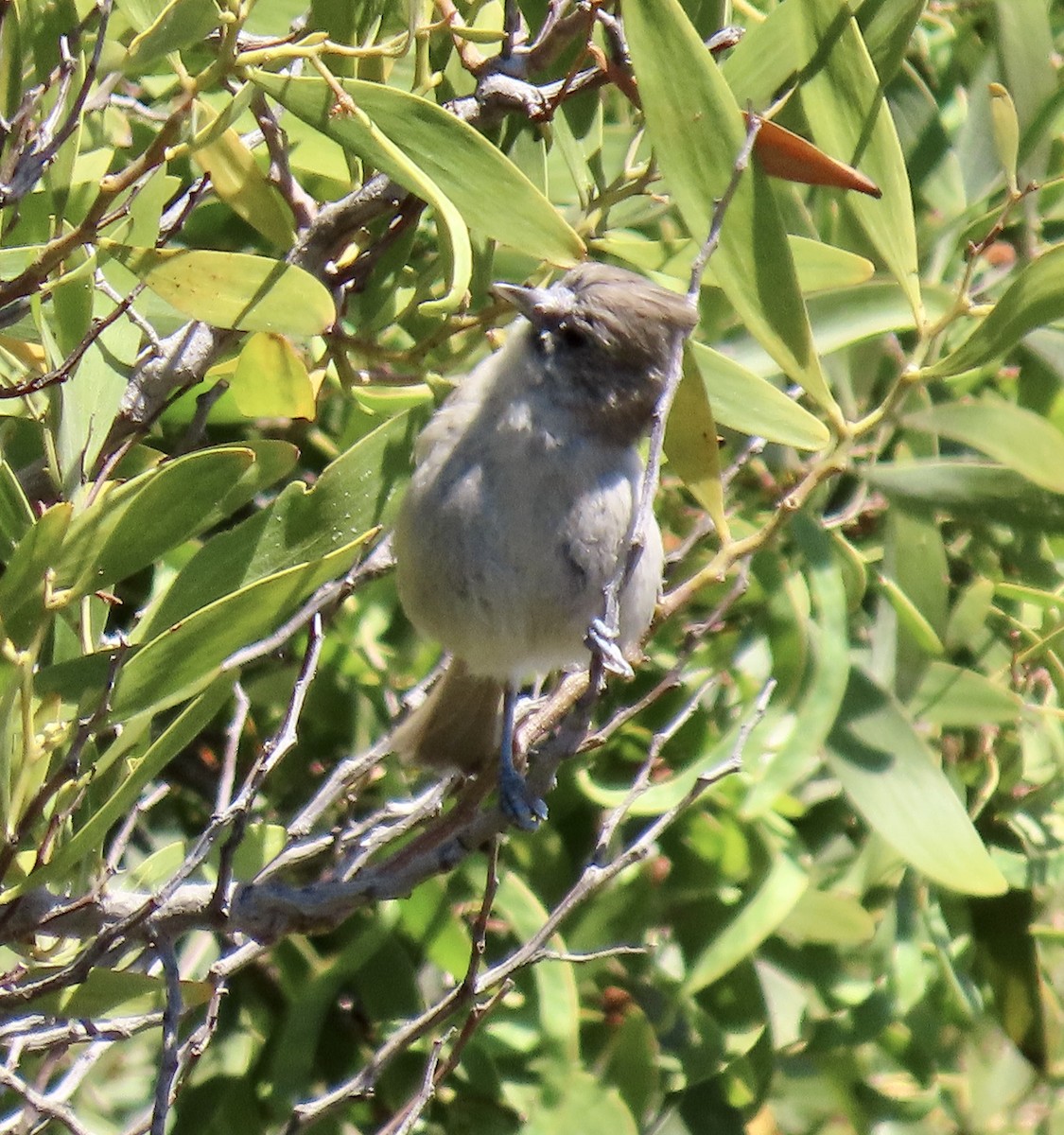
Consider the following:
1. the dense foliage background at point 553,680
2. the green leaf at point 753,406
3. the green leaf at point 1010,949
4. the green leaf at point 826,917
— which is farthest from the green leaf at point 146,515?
the green leaf at point 1010,949

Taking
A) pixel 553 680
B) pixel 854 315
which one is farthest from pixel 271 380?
pixel 553 680

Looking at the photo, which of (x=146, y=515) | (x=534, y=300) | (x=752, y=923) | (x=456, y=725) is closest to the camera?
(x=146, y=515)

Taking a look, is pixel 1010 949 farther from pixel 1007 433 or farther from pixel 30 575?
pixel 30 575

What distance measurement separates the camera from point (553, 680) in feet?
9.04

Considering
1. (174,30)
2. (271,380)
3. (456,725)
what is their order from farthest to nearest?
1. (456,725)
2. (271,380)
3. (174,30)

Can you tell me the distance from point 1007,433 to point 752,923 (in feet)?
2.36

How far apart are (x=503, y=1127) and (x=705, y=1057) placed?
30cm

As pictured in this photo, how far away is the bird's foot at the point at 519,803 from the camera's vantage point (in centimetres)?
165

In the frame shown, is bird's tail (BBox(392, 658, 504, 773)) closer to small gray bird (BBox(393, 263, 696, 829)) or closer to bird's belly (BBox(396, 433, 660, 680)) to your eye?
small gray bird (BBox(393, 263, 696, 829))

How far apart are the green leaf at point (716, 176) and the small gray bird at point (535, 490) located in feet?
1.23

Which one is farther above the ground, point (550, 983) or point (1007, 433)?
point (1007, 433)

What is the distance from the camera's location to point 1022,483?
2.03m

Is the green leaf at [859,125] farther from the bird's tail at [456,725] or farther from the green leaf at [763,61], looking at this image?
the bird's tail at [456,725]

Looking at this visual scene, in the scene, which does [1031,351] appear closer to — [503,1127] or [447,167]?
[447,167]
